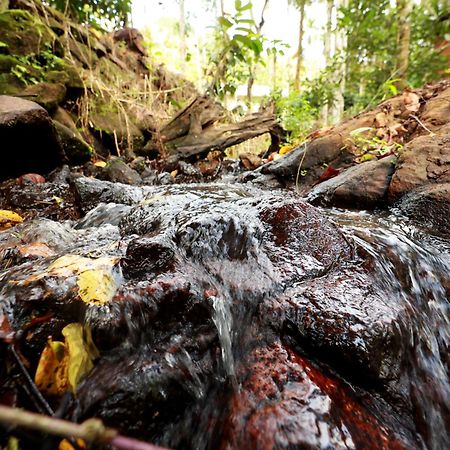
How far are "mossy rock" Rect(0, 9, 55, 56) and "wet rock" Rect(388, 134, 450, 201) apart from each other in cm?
671

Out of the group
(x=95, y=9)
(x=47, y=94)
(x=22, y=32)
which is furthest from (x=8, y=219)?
(x=95, y=9)

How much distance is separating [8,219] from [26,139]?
1587mm

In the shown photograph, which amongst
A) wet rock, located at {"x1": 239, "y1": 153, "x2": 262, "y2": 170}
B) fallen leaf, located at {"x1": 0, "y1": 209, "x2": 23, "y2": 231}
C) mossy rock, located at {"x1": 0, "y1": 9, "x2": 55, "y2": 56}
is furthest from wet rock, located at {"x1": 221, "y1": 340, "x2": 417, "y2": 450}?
mossy rock, located at {"x1": 0, "y1": 9, "x2": 55, "y2": 56}

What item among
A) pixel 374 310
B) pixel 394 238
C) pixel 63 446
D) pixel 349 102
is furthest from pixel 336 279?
pixel 349 102

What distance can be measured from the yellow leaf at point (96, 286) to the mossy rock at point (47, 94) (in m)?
5.26

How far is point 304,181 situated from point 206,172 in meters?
2.73

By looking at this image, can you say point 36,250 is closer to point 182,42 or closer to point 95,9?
point 95,9

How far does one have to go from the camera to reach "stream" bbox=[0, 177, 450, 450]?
0.97 metres

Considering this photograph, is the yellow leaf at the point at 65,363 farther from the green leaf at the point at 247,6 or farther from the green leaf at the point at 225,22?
the green leaf at the point at 225,22

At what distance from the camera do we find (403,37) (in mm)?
4969

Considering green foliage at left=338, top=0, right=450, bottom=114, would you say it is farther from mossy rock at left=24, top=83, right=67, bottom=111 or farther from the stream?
mossy rock at left=24, top=83, right=67, bottom=111

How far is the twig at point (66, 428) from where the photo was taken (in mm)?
299

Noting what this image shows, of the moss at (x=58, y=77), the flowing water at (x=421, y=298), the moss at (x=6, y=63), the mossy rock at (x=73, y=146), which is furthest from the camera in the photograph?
the moss at (x=58, y=77)

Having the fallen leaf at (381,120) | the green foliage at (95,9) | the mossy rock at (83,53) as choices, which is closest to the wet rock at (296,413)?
the fallen leaf at (381,120)
